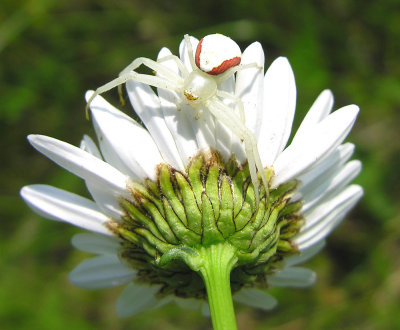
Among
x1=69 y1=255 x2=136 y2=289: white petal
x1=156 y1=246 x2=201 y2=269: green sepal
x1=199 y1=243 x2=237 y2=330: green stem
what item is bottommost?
x1=199 y1=243 x2=237 y2=330: green stem

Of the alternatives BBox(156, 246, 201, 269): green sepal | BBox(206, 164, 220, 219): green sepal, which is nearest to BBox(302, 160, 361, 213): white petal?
BBox(206, 164, 220, 219): green sepal

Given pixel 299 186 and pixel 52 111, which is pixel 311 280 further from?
pixel 52 111

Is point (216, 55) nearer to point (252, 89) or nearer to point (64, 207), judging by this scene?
point (252, 89)

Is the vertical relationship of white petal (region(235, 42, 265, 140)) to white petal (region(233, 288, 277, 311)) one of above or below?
above

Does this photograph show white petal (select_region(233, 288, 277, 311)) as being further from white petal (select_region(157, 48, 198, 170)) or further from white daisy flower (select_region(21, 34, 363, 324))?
white petal (select_region(157, 48, 198, 170))

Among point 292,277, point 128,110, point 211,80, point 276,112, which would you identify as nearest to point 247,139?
point 276,112

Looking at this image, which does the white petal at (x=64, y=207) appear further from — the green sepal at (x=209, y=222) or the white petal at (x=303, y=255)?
the white petal at (x=303, y=255)

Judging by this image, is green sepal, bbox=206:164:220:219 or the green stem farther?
green sepal, bbox=206:164:220:219
